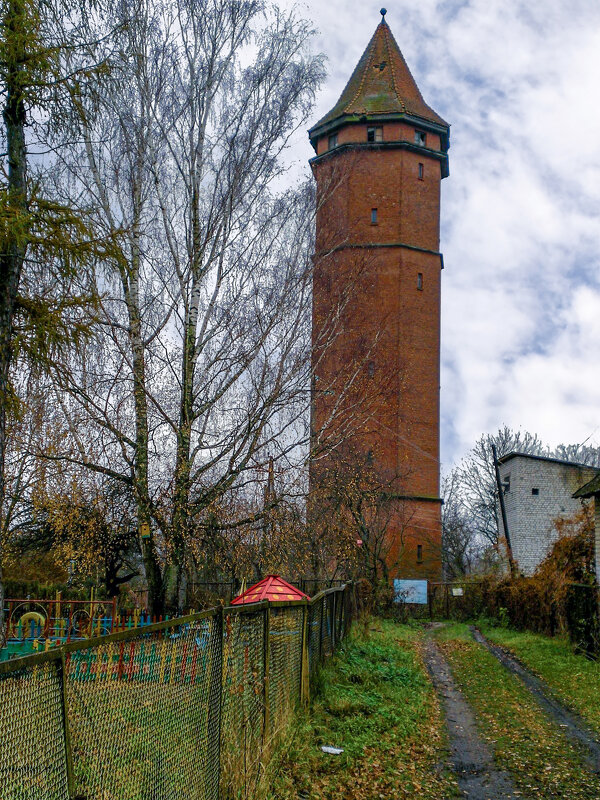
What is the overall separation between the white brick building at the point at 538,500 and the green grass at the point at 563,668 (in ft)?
44.2

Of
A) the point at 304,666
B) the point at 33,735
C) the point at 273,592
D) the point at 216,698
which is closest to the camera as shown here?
the point at 33,735

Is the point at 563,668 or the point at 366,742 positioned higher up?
the point at 366,742

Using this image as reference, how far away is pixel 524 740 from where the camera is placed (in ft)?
29.2

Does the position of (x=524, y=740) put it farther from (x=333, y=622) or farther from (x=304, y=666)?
(x=333, y=622)

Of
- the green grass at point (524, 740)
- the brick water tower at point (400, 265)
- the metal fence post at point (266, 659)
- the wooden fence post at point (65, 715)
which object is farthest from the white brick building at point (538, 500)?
the wooden fence post at point (65, 715)

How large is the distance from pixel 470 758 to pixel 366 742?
3.59ft

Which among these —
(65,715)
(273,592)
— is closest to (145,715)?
(65,715)

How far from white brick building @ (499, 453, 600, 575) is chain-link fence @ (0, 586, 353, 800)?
3140 centimetres

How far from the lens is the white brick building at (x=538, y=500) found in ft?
120

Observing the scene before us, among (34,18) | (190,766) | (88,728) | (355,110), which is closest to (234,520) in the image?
(34,18)

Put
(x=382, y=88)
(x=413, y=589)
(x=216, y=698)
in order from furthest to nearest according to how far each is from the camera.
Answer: (x=382, y=88) < (x=413, y=589) < (x=216, y=698)

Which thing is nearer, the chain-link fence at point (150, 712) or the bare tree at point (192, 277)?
the chain-link fence at point (150, 712)

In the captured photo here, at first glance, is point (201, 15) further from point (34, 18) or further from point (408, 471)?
point (408, 471)

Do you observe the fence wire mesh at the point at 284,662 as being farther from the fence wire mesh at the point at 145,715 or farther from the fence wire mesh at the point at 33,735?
the fence wire mesh at the point at 33,735
